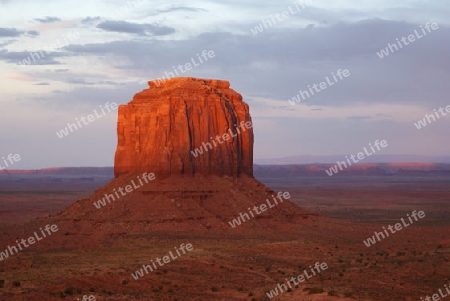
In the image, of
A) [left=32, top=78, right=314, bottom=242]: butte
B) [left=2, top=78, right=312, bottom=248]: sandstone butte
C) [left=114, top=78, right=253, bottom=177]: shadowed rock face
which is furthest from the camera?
[left=114, top=78, right=253, bottom=177]: shadowed rock face

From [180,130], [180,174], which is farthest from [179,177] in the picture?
[180,130]

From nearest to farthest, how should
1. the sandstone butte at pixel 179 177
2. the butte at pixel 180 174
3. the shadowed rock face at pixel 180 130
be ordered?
1. the sandstone butte at pixel 179 177
2. the butte at pixel 180 174
3. the shadowed rock face at pixel 180 130

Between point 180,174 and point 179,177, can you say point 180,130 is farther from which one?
point 179,177

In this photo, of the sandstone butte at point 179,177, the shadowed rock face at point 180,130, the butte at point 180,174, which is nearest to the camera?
the sandstone butte at point 179,177

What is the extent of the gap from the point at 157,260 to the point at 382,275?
12.0 meters

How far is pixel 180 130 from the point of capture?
5216cm

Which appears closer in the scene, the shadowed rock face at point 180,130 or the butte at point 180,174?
the butte at point 180,174

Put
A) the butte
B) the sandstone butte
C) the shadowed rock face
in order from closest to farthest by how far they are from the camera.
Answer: the sandstone butte < the butte < the shadowed rock face

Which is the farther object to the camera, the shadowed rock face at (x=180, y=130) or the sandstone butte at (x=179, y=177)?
the shadowed rock face at (x=180, y=130)

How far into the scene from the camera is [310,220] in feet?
181

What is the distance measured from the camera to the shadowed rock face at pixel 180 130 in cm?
5209

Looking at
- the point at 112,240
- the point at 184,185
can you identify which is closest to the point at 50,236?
the point at 112,240

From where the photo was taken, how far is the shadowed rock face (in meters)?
52.1

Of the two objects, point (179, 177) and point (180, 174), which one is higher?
Answer: point (180, 174)
